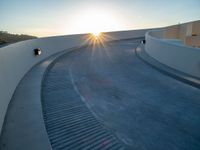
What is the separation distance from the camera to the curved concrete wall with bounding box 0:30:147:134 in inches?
225

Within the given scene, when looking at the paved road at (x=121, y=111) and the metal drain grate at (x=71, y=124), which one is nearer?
the metal drain grate at (x=71, y=124)

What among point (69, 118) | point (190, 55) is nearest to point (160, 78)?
point (190, 55)

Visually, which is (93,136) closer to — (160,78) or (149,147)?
(149,147)

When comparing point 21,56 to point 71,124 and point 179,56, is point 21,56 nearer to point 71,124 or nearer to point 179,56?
point 71,124

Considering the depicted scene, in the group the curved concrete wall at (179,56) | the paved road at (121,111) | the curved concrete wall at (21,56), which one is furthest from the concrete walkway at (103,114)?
the curved concrete wall at (179,56)

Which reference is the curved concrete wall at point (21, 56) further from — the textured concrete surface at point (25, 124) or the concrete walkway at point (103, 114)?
the concrete walkway at point (103, 114)

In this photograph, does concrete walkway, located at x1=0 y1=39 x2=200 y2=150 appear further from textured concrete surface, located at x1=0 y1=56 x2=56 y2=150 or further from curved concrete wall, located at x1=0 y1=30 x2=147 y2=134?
curved concrete wall, located at x1=0 y1=30 x2=147 y2=134

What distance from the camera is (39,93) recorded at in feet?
23.3

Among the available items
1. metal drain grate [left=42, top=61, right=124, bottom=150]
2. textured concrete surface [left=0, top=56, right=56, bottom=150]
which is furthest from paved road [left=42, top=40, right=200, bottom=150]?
textured concrete surface [left=0, top=56, right=56, bottom=150]

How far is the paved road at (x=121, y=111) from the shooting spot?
4.44 meters

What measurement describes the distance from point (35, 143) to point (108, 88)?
4.55 metres

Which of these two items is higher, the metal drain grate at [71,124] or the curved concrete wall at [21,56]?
the curved concrete wall at [21,56]

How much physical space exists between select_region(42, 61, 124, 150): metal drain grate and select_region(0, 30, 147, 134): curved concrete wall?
4.20 feet

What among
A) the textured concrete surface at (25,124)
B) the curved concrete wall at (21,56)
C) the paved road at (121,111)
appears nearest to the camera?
the textured concrete surface at (25,124)
